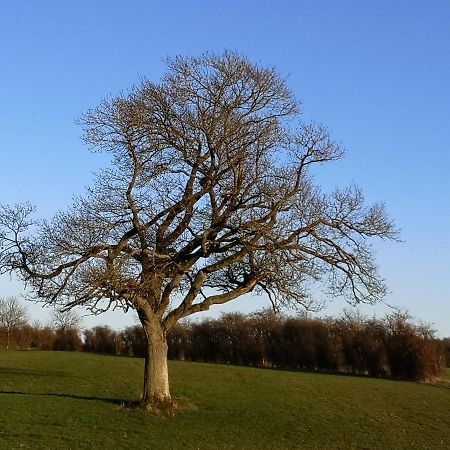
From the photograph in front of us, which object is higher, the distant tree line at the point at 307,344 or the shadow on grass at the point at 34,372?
the distant tree line at the point at 307,344

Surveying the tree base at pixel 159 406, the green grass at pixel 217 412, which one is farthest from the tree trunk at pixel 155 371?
the green grass at pixel 217 412

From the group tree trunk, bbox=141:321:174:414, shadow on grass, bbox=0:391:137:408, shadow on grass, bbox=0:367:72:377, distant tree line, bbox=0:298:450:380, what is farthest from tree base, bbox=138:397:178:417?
distant tree line, bbox=0:298:450:380

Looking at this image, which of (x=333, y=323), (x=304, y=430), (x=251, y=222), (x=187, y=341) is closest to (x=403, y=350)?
(x=333, y=323)

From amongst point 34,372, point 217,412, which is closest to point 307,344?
point 34,372

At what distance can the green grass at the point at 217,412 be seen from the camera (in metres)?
21.2

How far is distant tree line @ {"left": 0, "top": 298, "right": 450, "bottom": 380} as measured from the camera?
6050 cm

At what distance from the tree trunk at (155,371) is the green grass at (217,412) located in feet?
2.46

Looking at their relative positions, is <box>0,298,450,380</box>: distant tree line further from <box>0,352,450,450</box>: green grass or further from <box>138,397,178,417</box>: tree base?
<box>138,397,178,417</box>: tree base

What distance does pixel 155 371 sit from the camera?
24688 millimetres

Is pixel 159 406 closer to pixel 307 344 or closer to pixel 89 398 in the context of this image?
pixel 89 398

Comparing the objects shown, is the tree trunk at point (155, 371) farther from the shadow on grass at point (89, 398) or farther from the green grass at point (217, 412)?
the shadow on grass at point (89, 398)

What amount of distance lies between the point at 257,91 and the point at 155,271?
7957mm

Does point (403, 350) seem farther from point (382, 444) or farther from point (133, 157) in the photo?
point (133, 157)

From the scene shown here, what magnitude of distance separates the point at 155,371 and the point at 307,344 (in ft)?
151
